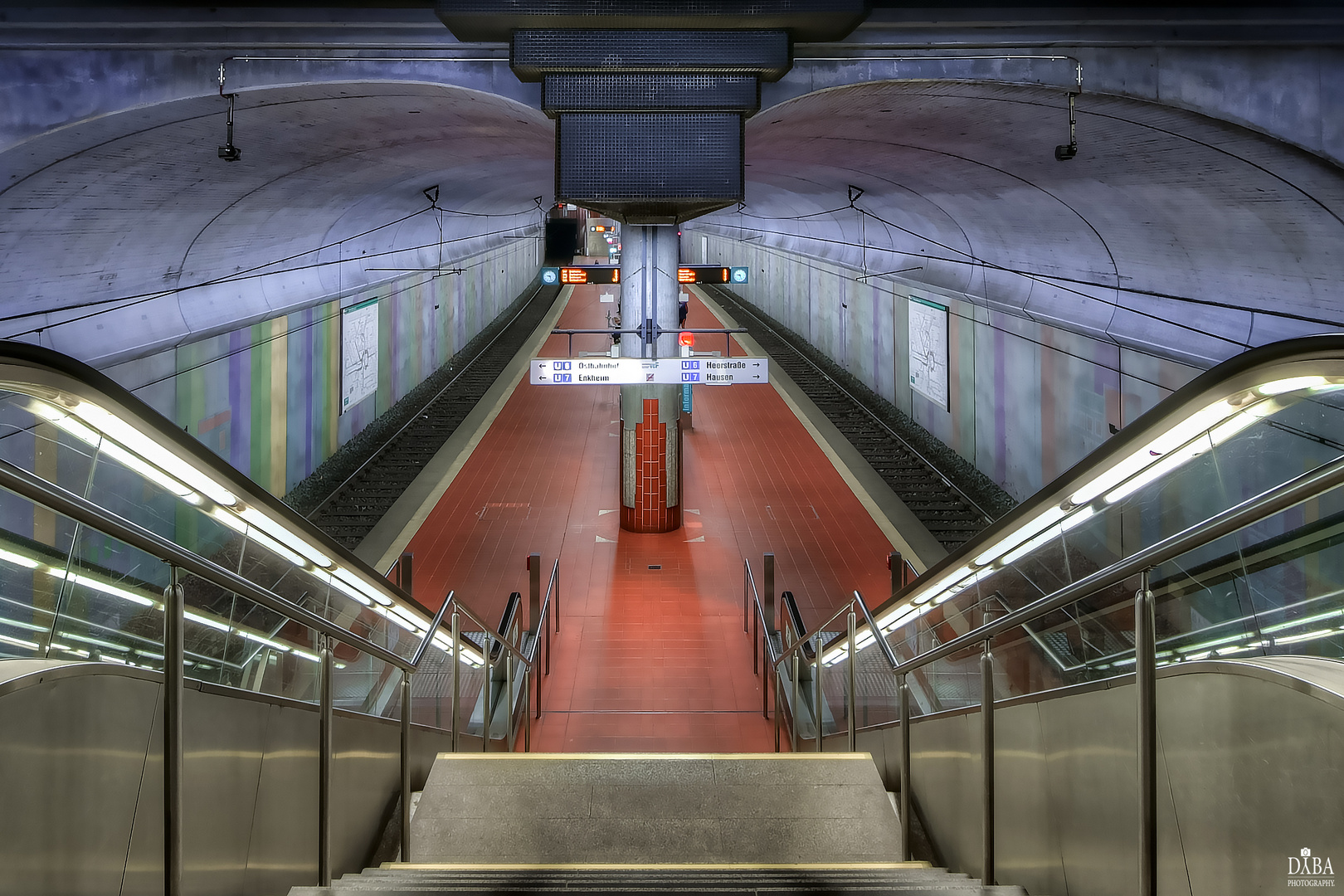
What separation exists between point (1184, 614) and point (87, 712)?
220cm

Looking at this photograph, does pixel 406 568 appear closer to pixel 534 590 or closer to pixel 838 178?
pixel 534 590

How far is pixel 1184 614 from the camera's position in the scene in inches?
87.7

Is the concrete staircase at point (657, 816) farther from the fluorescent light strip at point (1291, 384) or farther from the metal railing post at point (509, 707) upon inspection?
the fluorescent light strip at point (1291, 384)

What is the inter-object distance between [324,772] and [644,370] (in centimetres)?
689

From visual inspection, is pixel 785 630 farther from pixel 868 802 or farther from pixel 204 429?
pixel 204 429

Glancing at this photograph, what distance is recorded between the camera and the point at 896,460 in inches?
558

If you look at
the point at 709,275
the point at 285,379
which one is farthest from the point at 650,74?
the point at 285,379

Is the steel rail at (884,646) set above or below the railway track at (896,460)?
above

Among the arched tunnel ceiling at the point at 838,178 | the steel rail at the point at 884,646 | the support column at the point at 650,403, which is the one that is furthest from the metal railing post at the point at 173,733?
the support column at the point at 650,403

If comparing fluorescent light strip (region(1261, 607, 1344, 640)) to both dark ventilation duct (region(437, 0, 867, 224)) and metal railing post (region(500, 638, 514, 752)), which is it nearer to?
metal railing post (region(500, 638, 514, 752))

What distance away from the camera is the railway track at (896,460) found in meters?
11.7

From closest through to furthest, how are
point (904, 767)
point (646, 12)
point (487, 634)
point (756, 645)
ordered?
1. point (904, 767)
2. point (487, 634)
3. point (646, 12)
4. point (756, 645)

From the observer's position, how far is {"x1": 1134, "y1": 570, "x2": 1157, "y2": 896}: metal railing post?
2027 millimetres

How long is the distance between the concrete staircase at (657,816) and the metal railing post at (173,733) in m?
1.16
